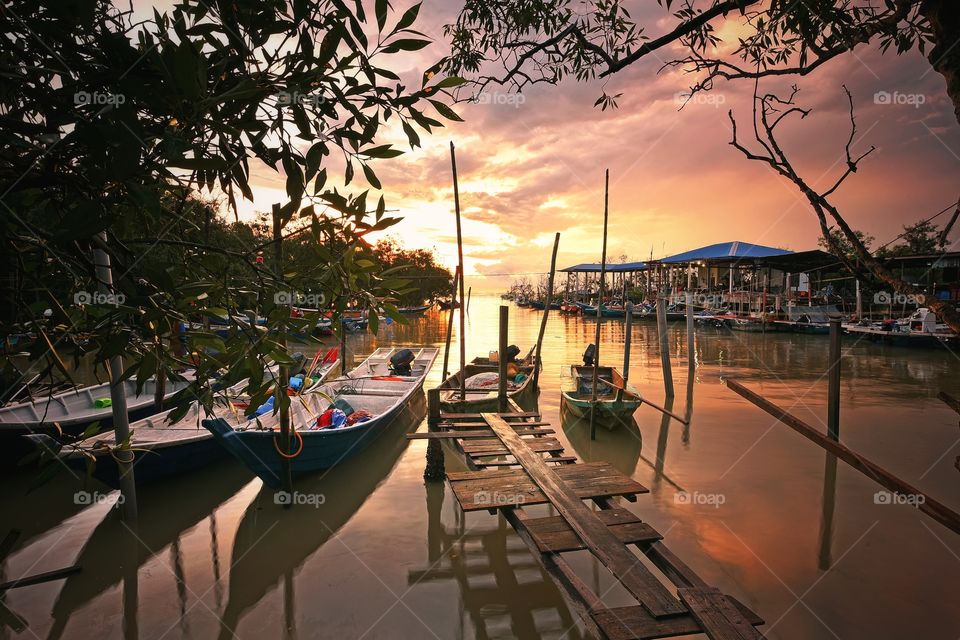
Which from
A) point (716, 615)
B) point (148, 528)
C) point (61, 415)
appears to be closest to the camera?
point (716, 615)

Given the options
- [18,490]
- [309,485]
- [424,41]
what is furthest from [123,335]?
[18,490]

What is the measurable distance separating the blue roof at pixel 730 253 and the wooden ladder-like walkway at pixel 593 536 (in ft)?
91.9

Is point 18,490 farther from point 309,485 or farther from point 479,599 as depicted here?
point 479,599

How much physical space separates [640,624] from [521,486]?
2029mm

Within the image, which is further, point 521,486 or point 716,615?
point 521,486

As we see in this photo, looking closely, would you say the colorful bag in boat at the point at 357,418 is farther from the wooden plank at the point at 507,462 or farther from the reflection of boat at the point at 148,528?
the wooden plank at the point at 507,462

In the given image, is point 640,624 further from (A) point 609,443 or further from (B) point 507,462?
(A) point 609,443

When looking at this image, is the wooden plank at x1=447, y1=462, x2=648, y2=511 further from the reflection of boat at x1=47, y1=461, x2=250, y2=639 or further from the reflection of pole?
the reflection of boat at x1=47, y1=461, x2=250, y2=639

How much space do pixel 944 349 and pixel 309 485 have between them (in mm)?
29472

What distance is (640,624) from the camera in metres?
3.01

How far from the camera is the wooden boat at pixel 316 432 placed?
20.7 feet

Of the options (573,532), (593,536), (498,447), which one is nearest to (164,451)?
(498,447)

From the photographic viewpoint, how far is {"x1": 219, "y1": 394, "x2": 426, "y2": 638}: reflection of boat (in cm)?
514

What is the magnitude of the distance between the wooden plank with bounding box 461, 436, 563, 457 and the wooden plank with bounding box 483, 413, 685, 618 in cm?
29
